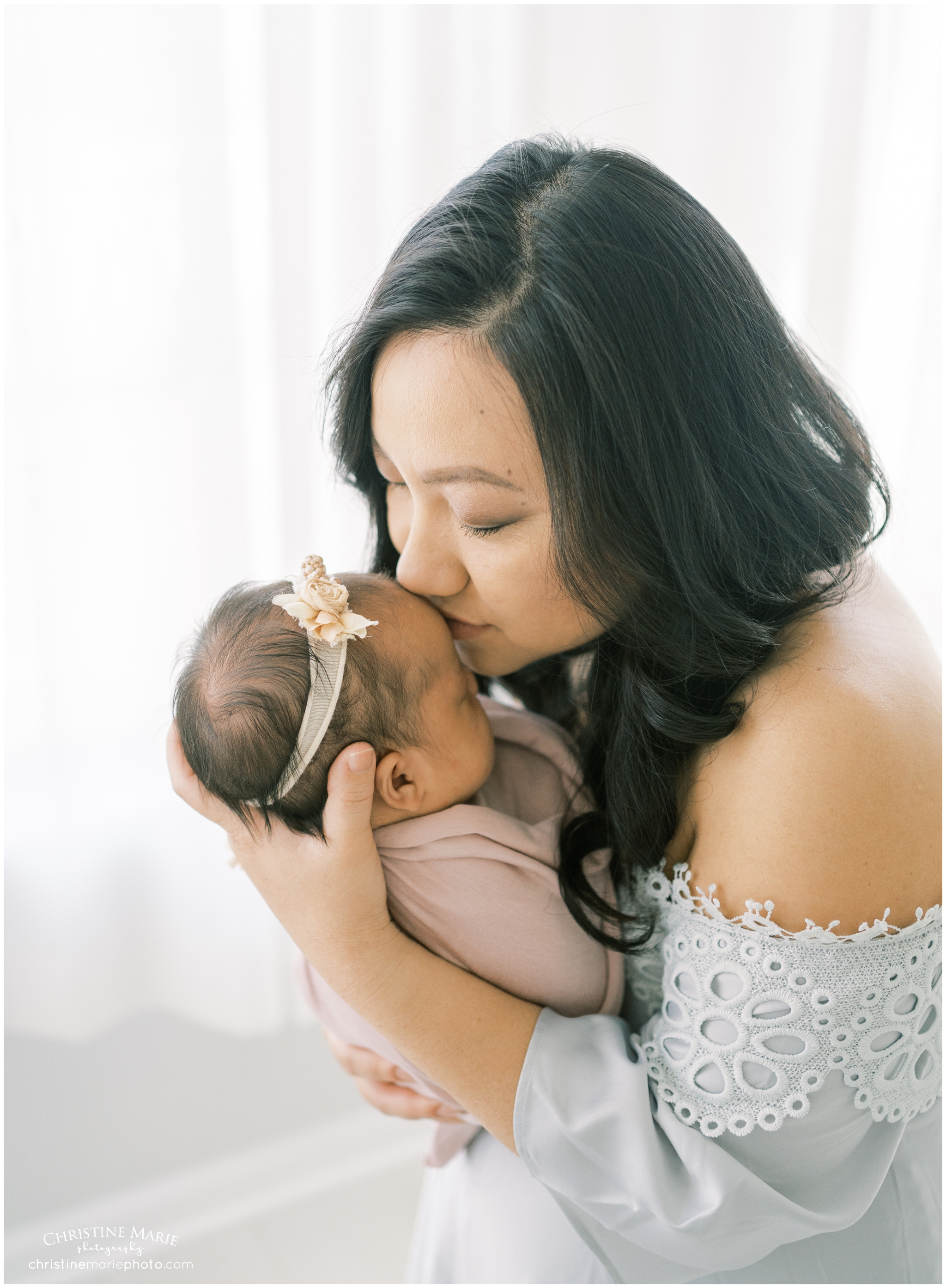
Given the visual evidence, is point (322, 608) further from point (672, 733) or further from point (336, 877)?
point (672, 733)

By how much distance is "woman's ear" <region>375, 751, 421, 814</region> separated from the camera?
1.07m

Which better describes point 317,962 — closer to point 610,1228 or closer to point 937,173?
point 610,1228

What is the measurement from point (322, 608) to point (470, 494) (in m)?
0.20

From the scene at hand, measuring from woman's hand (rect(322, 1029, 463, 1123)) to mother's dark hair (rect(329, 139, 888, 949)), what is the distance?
35 cm

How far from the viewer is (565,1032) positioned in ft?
3.37

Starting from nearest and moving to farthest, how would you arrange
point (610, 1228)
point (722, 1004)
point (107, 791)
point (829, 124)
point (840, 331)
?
1. point (722, 1004)
2. point (610, 1228)
3. point (107, 791)
4. point (829, 124)
5. point (840, 331)

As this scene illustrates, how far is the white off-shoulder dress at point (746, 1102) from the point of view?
90 cm

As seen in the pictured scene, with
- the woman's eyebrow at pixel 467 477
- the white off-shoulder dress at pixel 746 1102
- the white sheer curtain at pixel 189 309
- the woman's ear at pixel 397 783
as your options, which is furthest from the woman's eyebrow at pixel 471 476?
the white sheer curtain at pixel 189 309

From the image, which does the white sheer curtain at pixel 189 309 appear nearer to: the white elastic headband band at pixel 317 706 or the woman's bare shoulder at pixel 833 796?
the white elastic headband band at pixel 317 706

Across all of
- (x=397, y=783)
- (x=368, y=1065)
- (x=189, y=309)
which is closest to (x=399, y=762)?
(x=397, y=783)

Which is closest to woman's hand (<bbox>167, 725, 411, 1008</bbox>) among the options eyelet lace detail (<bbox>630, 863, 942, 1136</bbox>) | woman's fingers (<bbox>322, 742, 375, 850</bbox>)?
woman's fingers (<bbox>322, 742, 375, 850</bbox>)

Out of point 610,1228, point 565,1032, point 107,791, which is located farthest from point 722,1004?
point 107,791

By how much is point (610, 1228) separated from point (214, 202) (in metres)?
1.62

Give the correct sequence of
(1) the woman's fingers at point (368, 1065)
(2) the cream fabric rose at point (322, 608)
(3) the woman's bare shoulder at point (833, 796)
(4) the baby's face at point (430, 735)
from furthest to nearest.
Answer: (1) the woman's fingers at point (368, 1065) → (4) the baby's face at point (430, 735) → (2) the cream fabric rose at point (322, 608) → (3) the woman's bare shoulder at point (833, 796)
